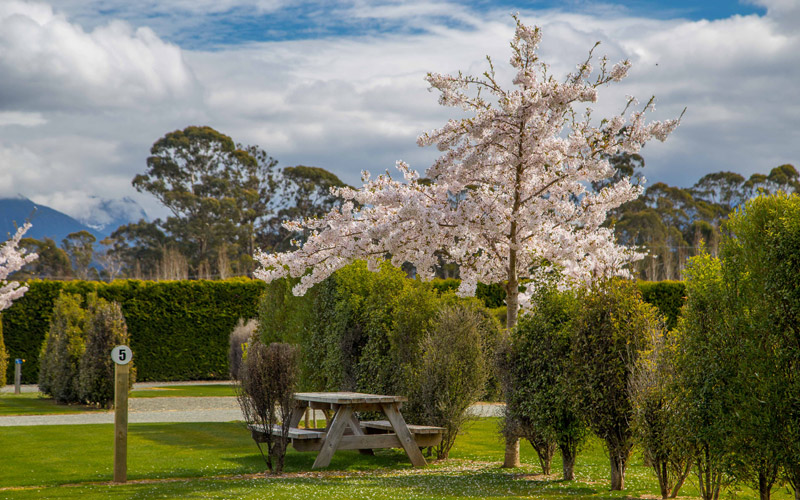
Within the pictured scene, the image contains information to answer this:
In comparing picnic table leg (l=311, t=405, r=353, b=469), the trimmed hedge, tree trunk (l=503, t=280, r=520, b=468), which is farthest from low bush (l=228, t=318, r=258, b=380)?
tree trunk (l=503, t=280, r=520, b=468)

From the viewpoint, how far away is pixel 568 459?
866cm

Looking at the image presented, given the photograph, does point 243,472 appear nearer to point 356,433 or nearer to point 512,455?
point 356,433

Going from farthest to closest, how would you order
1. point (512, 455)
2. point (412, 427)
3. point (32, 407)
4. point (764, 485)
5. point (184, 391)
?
point (184, 391), point (32, 407), point (412, 427), point (512, 455), point (764, 485)

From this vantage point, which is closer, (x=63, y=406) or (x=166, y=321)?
(x=63, y=406)

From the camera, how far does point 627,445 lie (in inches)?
306

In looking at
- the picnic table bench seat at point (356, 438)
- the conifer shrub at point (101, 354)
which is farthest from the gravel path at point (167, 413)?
the picnic table bench seat at point (356, 438)

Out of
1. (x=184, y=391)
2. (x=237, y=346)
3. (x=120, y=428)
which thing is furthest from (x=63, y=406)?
(x=120, y=428)

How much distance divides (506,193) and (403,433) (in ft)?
11.3

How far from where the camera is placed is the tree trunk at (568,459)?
8578mm

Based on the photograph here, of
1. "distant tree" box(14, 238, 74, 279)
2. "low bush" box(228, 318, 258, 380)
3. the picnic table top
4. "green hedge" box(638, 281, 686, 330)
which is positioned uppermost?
"distant tree" box(14, 238, 74, 279)

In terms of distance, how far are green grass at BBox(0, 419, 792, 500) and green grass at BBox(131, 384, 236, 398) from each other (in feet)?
22.1

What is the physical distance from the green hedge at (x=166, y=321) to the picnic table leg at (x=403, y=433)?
1557 cm

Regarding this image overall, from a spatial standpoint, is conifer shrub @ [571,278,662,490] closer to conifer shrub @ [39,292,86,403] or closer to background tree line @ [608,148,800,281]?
conifer shrub @ [39,292,86,403]

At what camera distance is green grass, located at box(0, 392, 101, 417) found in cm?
1656
